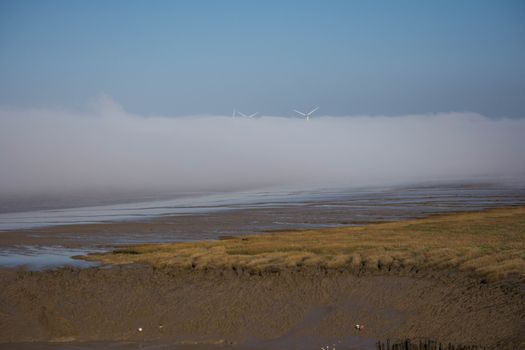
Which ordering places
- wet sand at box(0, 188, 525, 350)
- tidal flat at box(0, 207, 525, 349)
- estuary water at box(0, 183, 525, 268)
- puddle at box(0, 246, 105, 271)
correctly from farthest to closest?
estuary water at box(0, 183, 525, 268)
puddle at box(0, 246, 105, 271)
tidal flat at box(0, 207, 525, 349)
wet sand at box(0, 188, 525, 350)

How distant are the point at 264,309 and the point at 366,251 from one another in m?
7.28

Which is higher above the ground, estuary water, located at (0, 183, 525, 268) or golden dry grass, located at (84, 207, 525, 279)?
estuary water, located at (0, 183, 525, 268)

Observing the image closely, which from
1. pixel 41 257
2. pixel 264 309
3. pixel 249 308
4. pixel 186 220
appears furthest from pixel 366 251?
pixel 186 220

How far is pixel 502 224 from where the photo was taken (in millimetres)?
32656

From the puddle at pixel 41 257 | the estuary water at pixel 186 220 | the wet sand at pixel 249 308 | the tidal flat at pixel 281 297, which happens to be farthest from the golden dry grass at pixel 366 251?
the estuary water at pixel 186 220

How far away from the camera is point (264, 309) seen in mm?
18516

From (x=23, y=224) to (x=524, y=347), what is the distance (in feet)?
121

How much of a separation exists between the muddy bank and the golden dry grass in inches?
47.1

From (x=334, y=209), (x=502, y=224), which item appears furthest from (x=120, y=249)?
(x=334, y=209)

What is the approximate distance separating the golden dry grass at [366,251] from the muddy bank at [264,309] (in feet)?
3.92

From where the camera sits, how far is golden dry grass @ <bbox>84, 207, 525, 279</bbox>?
71.3 ft

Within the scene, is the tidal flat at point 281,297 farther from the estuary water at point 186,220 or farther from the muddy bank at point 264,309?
the estuary water at point 186,220

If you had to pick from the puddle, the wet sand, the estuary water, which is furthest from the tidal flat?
the estuary water

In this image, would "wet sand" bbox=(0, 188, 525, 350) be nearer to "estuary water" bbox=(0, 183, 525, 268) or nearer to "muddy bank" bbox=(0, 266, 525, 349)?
"muddy bank" bbox=(0, 266, 525, 349)
